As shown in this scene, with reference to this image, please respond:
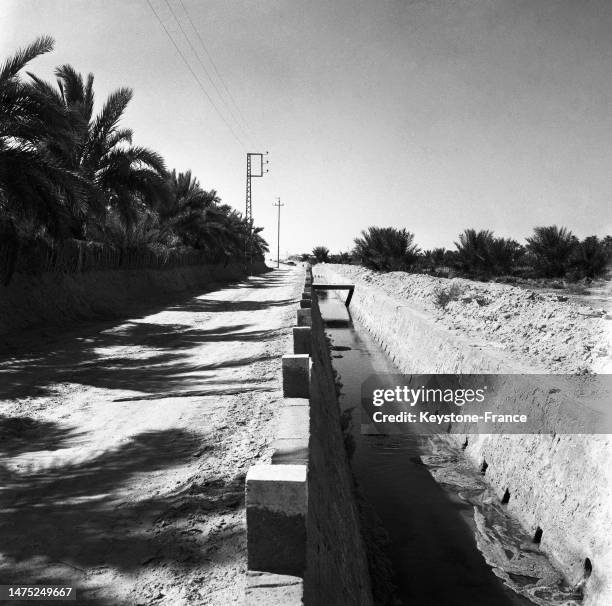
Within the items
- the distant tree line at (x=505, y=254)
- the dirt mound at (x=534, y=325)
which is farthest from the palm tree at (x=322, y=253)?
the dirt mound at (x=534, y=325)

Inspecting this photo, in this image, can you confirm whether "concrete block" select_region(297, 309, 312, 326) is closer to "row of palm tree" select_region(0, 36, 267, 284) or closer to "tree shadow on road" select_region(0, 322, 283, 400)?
"tree shadow on road" select_region(0, 322, 283, 400)

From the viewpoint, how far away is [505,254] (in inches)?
1005

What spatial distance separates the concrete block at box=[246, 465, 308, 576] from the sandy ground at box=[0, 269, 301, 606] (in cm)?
28

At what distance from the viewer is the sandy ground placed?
2391mm

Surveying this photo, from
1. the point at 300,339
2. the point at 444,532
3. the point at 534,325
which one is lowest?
the point at 444,532

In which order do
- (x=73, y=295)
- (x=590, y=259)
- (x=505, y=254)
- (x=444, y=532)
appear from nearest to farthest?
(x=444, y=532) < (x=73, y=295) < (x=590, y=259) < (x=505, y=254)

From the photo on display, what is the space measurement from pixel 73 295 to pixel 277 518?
11841 mm

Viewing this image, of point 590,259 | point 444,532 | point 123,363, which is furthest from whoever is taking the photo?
point 590,259

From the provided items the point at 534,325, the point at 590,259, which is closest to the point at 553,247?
the point at 590,259

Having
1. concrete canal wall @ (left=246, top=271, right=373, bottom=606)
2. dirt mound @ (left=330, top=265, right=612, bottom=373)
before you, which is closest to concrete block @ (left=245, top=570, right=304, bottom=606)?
concrete canal wall @ (left=246, top=271, right=373, bottom=606)

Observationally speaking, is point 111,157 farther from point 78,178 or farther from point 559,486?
point 559,486

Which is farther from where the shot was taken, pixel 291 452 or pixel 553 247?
pixel 553 247

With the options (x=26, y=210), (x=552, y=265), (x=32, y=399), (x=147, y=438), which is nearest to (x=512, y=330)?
(x=147, y=438)

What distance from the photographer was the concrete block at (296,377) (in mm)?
3887
